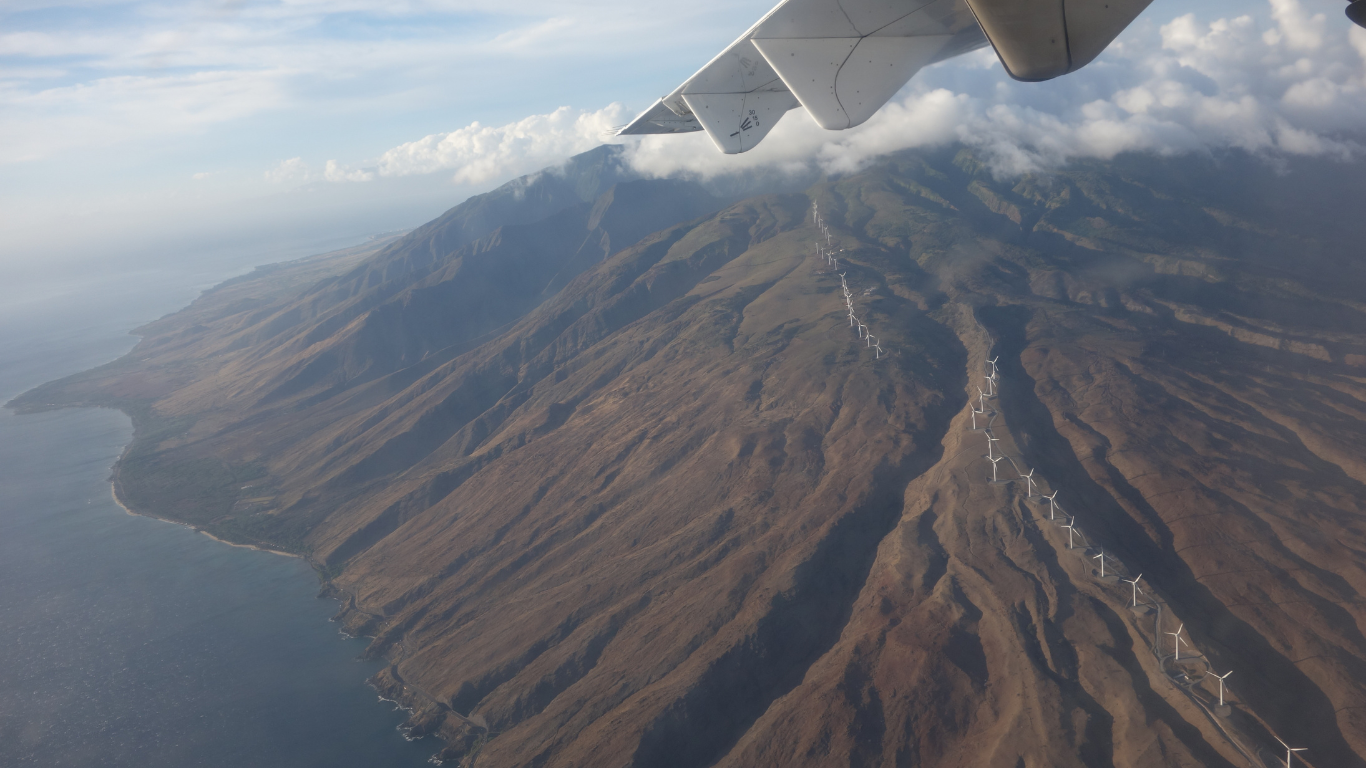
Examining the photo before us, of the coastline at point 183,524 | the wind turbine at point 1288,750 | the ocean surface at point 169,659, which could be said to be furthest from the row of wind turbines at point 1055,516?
the coastline at point 183,524

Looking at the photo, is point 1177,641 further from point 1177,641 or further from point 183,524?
point 183,524

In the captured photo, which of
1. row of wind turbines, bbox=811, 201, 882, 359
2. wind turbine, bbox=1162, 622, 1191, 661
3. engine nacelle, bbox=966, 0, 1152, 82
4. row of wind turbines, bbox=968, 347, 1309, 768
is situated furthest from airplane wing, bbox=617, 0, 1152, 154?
row of wind turbines, bbox=811, 201, 882, 359

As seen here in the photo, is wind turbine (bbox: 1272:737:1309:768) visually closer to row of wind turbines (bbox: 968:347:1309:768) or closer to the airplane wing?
row of wind turbines (bbox: 968:347:1309:768)

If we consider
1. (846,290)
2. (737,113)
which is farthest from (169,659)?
(846,290)

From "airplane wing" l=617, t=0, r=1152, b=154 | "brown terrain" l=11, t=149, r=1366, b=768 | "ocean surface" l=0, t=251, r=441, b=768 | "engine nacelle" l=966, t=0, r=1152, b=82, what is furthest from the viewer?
"ocean surface" l=0, t=251, r=441, b=768

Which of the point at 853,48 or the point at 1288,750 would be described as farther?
the point at 1288,750

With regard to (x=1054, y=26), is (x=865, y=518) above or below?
below
